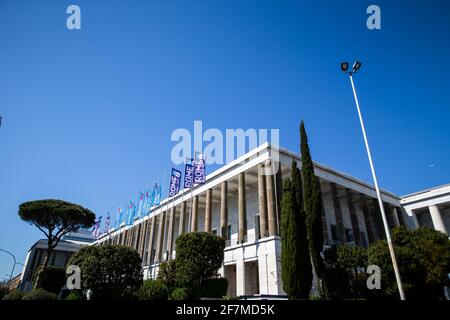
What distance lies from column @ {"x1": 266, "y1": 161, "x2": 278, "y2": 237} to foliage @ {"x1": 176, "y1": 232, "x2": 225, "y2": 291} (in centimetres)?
484

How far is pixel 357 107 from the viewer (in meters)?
16.2

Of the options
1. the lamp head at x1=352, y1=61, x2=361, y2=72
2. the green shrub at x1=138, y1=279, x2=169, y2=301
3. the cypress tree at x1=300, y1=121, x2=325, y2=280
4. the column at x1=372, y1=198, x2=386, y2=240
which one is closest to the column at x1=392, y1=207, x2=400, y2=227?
the column at x1=372, y1=198, x2=386, y2=240

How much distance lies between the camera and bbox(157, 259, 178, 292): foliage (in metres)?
19.3

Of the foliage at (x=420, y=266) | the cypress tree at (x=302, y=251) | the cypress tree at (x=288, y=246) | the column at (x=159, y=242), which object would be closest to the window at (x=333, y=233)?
the foliage at (x=420, y=266)

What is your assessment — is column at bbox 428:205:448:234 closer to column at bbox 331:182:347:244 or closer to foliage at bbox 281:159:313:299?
column at bbox 331:182:347:244

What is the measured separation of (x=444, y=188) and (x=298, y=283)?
29.1m

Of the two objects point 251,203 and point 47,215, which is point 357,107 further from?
point 47,215

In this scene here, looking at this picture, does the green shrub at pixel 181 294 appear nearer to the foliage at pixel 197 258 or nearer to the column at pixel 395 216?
the foliage at pixel 197 258

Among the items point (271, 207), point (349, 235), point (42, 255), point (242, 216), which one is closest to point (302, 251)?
point (271, 207)

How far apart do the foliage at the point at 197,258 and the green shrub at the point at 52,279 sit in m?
13.2

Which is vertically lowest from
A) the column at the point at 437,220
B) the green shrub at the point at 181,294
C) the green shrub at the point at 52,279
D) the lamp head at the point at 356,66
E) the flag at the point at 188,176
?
the green shrub at the point at 181,294

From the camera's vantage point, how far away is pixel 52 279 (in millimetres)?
24047

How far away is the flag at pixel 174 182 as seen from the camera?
2953cm

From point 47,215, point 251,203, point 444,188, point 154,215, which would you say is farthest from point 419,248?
point 154,215
